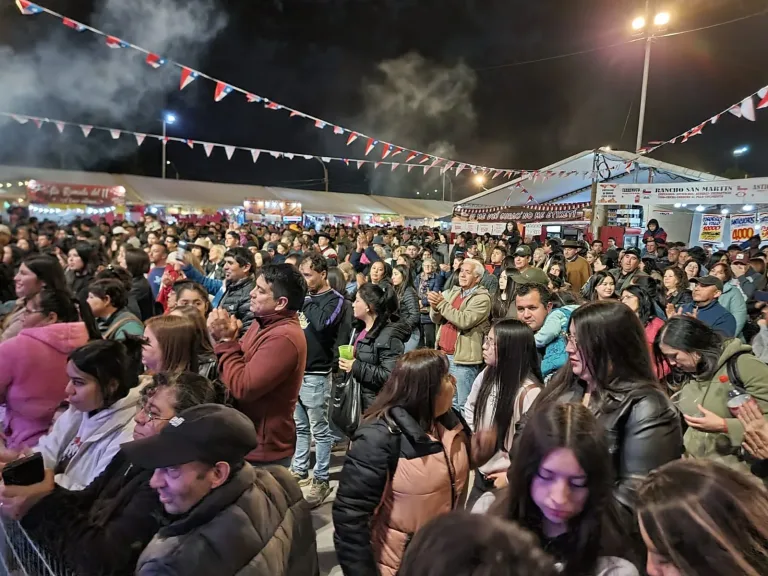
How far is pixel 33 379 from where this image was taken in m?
2.62

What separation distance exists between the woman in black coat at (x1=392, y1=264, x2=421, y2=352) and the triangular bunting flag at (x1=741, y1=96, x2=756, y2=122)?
8.42 m

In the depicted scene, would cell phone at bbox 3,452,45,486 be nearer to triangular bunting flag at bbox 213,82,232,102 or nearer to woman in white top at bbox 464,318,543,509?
woman in white top at bbox 464,318,543,509

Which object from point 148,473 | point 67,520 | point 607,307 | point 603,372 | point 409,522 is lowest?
point 409,522

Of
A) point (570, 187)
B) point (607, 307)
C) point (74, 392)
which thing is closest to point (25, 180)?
point (570, 187)

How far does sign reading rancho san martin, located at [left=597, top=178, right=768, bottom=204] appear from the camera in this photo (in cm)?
1155

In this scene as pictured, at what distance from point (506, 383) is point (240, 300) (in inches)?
115

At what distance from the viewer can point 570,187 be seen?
20.3 metres

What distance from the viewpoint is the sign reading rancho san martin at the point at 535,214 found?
613 inches

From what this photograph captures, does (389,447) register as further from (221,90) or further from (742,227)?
(742,227)

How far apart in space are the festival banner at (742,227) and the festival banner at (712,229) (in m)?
0.59

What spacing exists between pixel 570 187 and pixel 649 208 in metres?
4.82

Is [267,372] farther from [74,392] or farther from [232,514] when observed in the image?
[232,514]

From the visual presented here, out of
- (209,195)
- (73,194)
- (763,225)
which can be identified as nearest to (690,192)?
(763,225)

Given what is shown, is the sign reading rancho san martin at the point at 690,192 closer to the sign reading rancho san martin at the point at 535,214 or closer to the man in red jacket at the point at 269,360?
the sign reading rancho san martin at the point at 535,214
